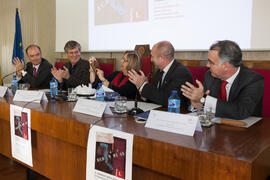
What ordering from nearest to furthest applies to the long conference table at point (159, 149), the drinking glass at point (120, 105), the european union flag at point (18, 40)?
the long conference table at point (159, 149) < the drinking glass at point (120, 105) < the european union flag at point (18, 40)

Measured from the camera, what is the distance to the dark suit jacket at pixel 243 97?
1.22 m

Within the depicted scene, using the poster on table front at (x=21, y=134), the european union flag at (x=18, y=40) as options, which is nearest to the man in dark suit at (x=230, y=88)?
the poster on table front at (x=21, y=134)

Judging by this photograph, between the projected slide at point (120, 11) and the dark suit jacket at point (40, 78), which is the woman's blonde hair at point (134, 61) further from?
the dark suit jacket at point (40, 78)

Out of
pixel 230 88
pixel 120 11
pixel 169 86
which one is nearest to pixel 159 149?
pixel 230 88

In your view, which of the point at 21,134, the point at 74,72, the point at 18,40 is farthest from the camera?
the point at 18,40

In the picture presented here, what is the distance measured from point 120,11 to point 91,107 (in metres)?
2.18

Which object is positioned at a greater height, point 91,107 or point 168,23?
point 168,23

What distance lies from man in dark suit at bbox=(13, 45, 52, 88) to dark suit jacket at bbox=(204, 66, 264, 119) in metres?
1.94

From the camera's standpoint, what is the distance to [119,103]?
4.53ft

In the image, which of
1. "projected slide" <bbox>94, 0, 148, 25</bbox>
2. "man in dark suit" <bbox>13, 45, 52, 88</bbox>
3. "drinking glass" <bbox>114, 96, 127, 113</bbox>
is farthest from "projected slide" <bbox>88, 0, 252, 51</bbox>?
"drinking glass" <bbox>114, 96, 127, 113</bbox>

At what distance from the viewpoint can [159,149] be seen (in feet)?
2.94

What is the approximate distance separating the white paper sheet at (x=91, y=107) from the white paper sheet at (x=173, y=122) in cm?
30

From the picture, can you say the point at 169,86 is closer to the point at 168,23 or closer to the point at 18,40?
the point at 168,23

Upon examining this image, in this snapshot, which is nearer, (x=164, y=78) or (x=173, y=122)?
(x=173, y=122)
